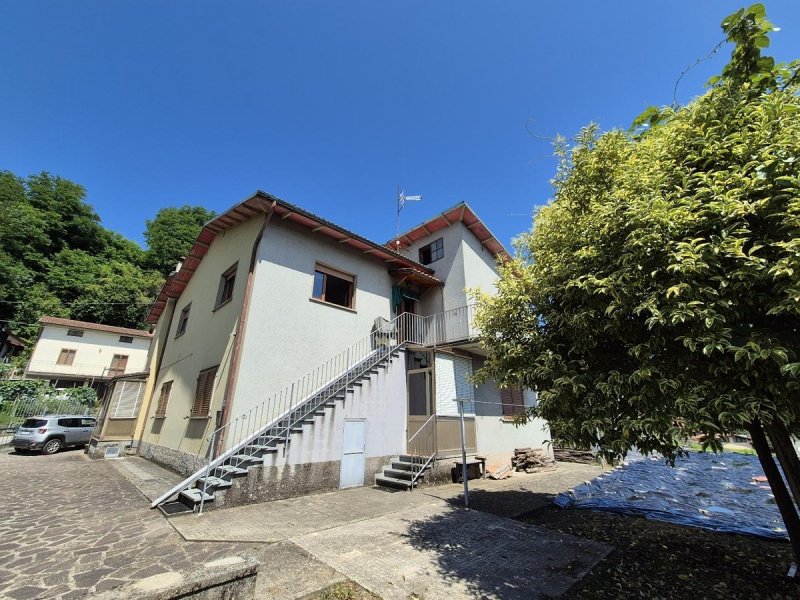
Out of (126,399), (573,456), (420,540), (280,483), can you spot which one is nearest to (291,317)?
(280,483)

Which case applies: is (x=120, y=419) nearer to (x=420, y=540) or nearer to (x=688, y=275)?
(x=420, y=540)

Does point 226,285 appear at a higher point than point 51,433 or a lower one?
higher

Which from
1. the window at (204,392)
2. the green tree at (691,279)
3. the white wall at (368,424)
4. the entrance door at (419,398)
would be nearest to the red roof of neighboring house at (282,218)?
the white wall at (368,424)

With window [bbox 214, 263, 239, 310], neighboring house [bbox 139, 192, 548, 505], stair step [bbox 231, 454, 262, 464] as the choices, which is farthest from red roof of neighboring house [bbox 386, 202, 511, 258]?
stair step [bbox 231, 454, 262, 464]

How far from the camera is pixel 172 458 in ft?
33.8

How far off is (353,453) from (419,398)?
285 centimetres

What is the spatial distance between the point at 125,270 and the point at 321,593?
47.4 meters

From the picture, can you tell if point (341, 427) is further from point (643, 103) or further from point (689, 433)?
point (643, 103)

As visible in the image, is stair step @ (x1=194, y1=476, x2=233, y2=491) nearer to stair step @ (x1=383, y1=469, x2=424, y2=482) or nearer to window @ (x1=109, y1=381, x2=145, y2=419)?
stair step @ (x1=383, y1=469, x2=424, y2=482)


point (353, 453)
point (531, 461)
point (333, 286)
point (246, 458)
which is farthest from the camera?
point (531, 461)

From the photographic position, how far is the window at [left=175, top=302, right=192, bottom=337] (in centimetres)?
1373

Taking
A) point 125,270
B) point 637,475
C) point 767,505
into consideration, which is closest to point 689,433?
point 767,505

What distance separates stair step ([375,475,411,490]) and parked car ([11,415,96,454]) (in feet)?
51.9

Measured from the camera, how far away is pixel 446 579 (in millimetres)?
4031
